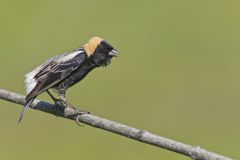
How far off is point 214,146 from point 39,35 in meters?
3.27

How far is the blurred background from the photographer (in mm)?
9844

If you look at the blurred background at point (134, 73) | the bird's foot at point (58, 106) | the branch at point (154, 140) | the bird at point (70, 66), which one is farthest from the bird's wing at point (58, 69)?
the blurred background at point (134, 73)

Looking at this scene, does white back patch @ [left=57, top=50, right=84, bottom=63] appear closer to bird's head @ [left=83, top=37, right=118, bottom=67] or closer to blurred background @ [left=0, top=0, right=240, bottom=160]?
bird's head @ [left=83, top=37, right=118, bottom=67]

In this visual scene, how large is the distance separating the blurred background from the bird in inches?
155

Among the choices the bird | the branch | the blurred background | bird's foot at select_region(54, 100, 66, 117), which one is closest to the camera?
the branch

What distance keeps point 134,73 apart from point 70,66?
5935mm

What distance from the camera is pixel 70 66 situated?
5.43 meters

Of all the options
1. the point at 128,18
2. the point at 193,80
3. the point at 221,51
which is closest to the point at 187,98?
the point at 193,80

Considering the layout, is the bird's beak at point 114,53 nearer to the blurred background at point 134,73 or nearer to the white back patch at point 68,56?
the white back patch at point 68,56

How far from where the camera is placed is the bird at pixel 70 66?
5.36 meters

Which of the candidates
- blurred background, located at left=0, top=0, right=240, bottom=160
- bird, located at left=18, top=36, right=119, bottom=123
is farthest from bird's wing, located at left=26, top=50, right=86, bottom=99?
blurred background, located at left=0, top=0, right=240, bottom=160

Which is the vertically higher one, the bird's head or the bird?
the bird's head

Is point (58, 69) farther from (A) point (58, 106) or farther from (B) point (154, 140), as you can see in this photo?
(B) point (154, 140)

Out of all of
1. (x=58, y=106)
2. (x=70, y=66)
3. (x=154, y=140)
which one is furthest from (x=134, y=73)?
(x=154, y=140)
